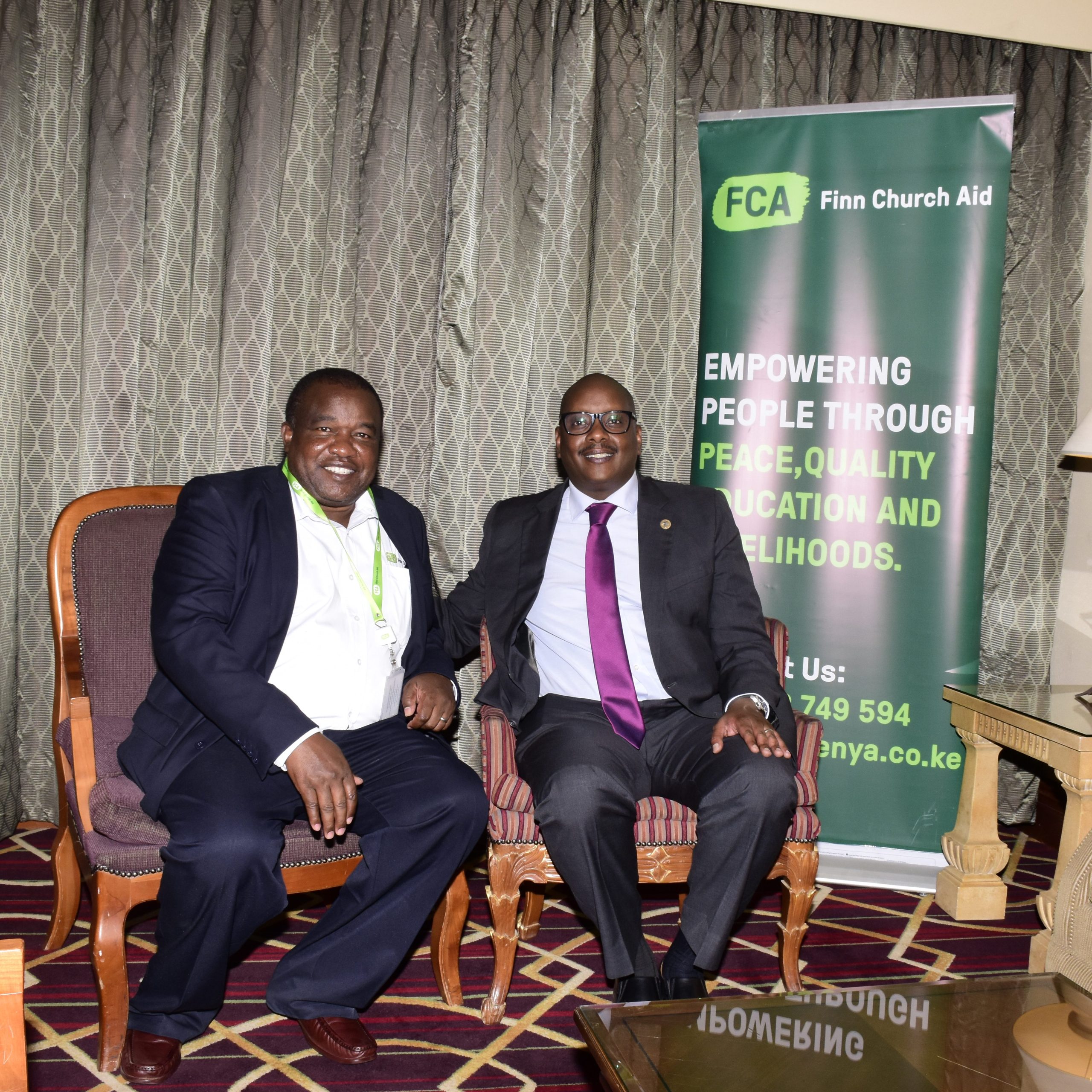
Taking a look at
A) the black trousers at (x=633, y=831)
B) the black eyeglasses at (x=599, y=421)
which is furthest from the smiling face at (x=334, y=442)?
the black trousers at (x=633, y=831)

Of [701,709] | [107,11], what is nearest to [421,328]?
[107,11]

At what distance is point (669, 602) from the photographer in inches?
105

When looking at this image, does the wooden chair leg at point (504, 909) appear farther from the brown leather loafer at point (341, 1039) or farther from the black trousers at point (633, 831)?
the brown leather loafer at point (341, 1039)

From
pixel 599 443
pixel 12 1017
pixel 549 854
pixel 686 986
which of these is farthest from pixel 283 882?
pixel 599 443

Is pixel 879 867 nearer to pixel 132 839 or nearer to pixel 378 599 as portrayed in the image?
pixel 378 599

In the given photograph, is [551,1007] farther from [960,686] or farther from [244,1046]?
[960,686]

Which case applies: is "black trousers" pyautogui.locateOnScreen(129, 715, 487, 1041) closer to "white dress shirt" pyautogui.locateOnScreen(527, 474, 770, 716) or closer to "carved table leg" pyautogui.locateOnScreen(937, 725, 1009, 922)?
"white dress shirt" pyautogui.locateOnScreen(527, 474, 770, 716)

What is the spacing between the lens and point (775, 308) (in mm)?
3273

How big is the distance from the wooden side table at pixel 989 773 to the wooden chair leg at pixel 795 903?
0.74 m

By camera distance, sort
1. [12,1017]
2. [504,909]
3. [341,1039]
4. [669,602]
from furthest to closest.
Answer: [669,602] < [504,909] < [341,1039] < [12,1017]

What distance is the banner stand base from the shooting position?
3.16 m

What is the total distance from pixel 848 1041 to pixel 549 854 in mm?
883

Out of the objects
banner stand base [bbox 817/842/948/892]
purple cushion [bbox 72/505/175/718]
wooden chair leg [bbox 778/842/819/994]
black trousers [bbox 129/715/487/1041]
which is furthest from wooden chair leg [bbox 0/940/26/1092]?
banner stand base [bbox 817/842/948/892]

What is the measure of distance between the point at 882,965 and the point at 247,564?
197 centimetres
